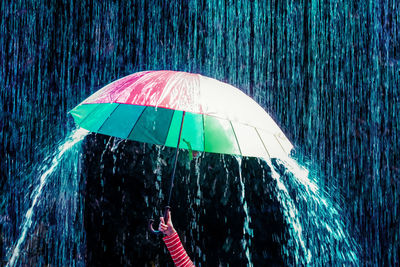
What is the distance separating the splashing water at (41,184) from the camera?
4567 mm

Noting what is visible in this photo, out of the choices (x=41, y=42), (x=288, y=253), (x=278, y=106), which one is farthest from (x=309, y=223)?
(x=41, y=42)

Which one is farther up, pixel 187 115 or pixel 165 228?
pixel 187 115

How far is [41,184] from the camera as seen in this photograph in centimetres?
509

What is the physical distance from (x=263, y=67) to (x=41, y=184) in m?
4.18

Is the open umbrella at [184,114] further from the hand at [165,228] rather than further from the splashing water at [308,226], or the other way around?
the splashing water at [308,226]

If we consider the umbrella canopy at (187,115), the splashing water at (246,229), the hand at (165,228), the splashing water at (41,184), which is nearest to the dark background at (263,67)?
the splashing water at (41,184)

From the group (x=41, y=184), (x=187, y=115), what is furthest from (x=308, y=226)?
(x=41, y=184)

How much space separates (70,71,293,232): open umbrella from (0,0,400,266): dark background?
2.76 meters

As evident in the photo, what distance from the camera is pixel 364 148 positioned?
16.5 feet

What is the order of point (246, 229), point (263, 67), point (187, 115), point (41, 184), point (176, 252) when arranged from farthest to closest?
1. point (263, 67)
2. point (41, 184)
3. point (246, 229)
4. point (187, 115)
5. point (176, 252)

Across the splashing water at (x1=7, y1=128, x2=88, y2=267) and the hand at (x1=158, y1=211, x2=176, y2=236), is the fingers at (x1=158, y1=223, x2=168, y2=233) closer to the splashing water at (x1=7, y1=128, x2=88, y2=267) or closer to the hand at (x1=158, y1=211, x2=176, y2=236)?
the hand at (x1=158, y1=211, x2=176, y2=236)

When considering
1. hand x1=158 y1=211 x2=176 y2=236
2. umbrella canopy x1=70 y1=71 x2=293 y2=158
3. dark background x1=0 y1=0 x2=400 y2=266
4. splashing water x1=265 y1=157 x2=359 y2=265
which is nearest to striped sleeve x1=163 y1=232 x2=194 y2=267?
hand x1=158 y1=211 x2=176 y2=236

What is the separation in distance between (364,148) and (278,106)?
1.53m

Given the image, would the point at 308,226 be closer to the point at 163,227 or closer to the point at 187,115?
the point at 187,115
